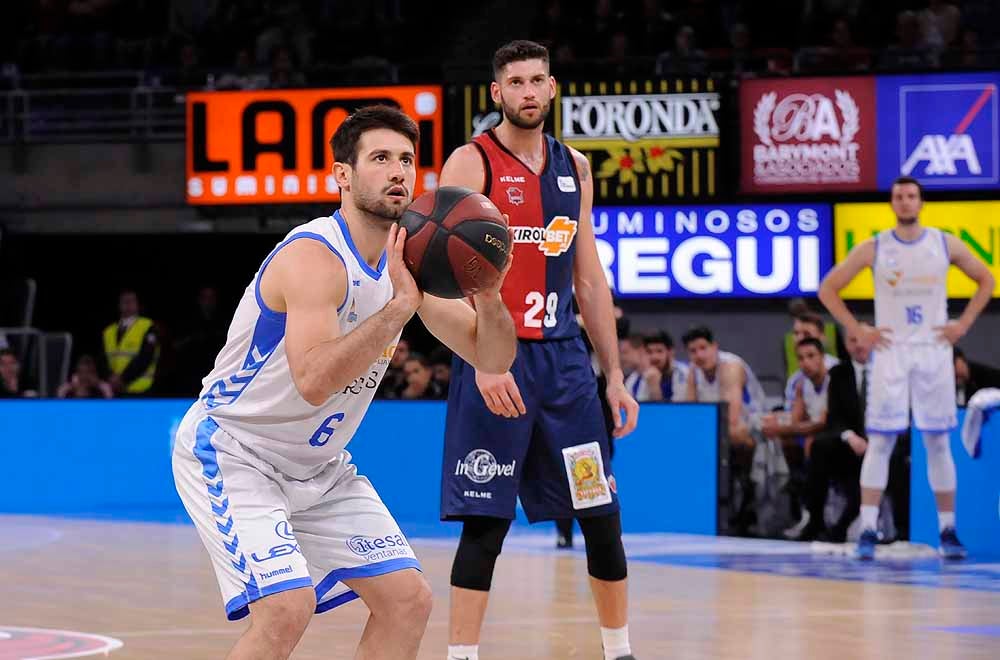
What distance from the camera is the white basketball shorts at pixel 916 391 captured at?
9.44 meters

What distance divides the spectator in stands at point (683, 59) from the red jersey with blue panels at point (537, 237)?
8537mm

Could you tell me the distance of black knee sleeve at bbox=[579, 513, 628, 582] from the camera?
18.3ft

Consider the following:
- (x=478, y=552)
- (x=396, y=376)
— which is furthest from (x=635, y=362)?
(x=478, y=552)

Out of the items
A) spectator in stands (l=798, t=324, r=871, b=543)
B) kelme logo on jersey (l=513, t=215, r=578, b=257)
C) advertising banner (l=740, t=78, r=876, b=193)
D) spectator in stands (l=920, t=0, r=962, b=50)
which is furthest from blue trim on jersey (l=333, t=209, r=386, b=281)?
spectator in stands (l=920, t=0, r=962, b=50)

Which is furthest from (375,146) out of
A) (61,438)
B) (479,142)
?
(61,438)

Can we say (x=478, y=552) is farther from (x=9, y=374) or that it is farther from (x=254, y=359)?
(x=9, y=374)

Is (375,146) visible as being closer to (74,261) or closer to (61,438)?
(61,438)

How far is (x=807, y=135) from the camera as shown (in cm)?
1418

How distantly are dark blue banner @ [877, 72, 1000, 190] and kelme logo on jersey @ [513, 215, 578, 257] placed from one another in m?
8.81

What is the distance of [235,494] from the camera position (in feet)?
14.1

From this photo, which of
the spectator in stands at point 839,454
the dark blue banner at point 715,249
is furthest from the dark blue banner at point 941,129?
the spectator in stands at point 839,454

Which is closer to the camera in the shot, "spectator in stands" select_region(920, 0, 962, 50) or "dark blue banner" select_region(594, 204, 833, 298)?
"dark blue banner" select_region(594, 204, 833, 298)

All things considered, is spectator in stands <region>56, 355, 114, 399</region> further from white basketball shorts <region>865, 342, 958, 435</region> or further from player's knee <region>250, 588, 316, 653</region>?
player's knee <region>250, 588, 316, 653</region>

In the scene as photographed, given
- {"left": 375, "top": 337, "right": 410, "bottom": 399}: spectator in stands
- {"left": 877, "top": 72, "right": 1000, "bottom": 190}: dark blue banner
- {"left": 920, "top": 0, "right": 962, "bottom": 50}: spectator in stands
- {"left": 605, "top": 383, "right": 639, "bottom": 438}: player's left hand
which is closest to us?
{"left": 605, "top": 383, "right": 639, "bottom": 438}: player's left hand
